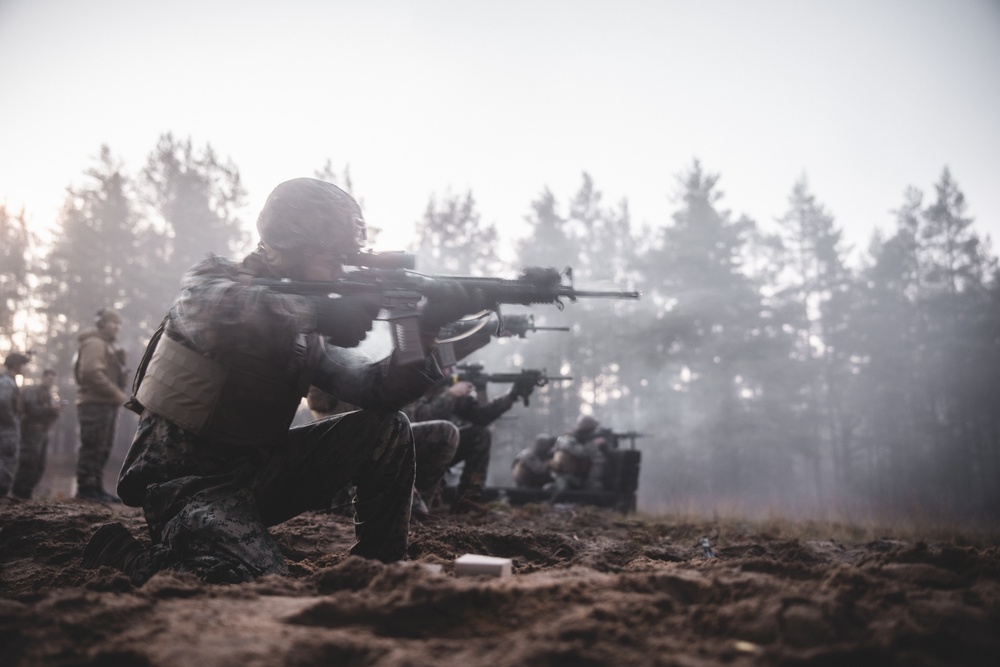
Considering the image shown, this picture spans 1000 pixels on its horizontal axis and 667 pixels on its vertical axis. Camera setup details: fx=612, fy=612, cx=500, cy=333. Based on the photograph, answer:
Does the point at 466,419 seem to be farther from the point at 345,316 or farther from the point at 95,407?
the point at 345,316

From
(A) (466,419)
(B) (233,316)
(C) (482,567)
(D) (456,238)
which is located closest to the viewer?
(C) (482,567)

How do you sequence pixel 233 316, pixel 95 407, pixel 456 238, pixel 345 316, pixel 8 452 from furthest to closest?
1. pixel 456 238
2. pixel 95 407
3. pixel 8 452
4. pixel 345 316
5. pixel 233 316

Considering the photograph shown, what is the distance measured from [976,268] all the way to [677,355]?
15512 mm

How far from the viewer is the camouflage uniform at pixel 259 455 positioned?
2650 mm

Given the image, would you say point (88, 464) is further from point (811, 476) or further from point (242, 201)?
point (811, 476)

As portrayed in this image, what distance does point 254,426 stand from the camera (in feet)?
9.82

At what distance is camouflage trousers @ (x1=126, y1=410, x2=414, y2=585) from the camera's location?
281cm

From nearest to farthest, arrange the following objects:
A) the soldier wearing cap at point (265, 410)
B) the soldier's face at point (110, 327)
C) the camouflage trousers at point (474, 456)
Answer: the soldier wearing cap at point (265, 410)
the camouflage trousers at point (474, 456)
the soldier's face at point (110, 327)

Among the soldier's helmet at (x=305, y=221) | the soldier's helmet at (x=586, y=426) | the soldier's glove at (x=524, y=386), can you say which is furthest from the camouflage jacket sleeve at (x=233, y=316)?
the soldier's helmet at (x=586, y=426)

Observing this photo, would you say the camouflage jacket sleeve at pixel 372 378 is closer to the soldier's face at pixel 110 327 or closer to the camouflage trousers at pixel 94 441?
the camouflage trousers at pixel 94 441

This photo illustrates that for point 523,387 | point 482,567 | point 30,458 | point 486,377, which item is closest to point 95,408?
point 30,458

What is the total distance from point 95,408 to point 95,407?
13 mm

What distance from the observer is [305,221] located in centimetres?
333

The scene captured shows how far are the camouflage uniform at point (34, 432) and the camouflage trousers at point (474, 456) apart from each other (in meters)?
6.48
